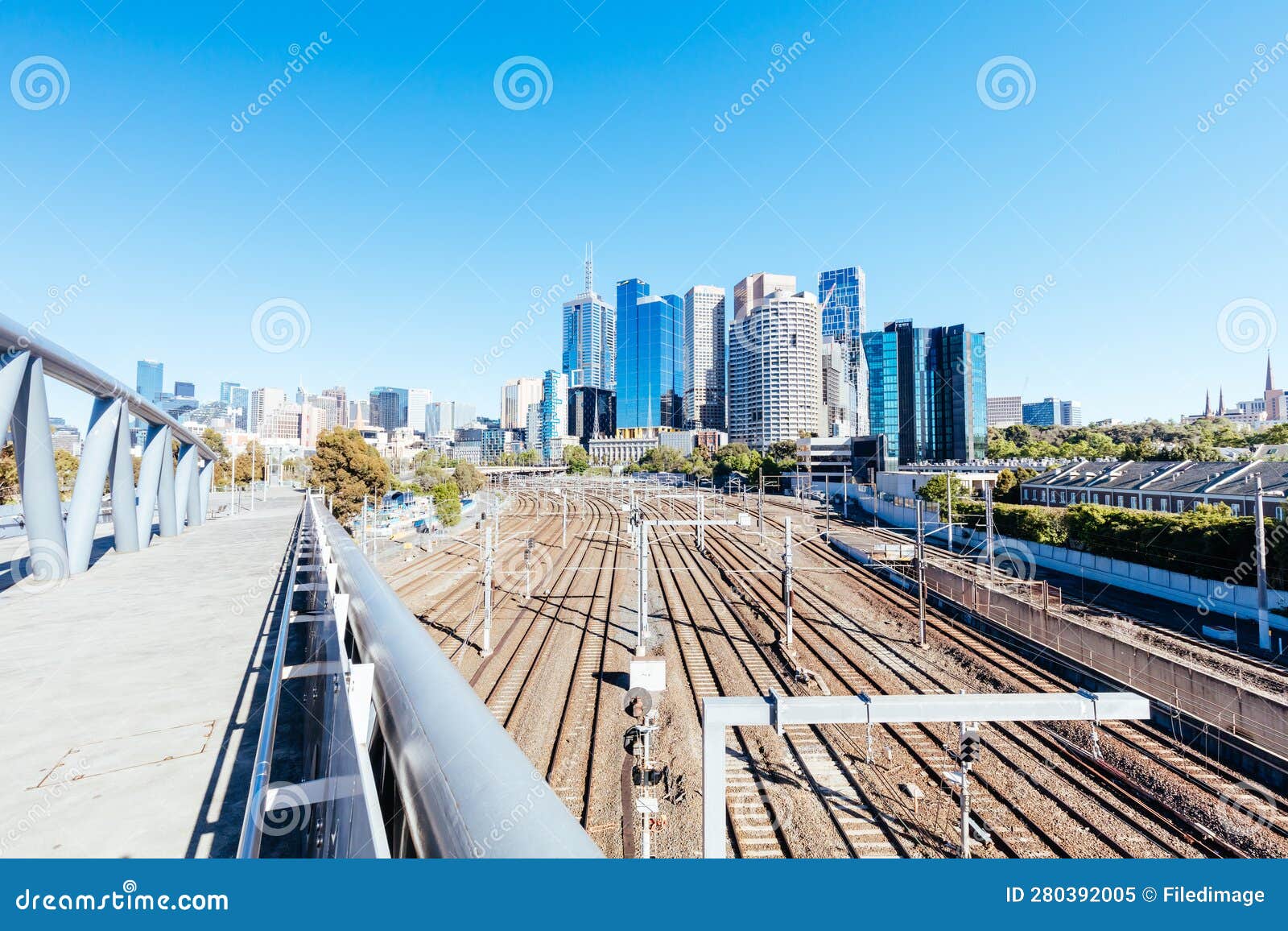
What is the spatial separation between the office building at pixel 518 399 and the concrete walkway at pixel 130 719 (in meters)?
163

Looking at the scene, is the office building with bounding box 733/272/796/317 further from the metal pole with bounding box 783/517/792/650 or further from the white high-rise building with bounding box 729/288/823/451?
the metal pole with bounding box 783/517/792/650

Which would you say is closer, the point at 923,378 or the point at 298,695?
the point at 298,695

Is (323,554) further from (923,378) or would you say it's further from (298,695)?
(923,378)

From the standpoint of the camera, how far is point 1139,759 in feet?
34.8

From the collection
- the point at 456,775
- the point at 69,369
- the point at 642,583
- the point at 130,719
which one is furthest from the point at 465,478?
the point at 456,775

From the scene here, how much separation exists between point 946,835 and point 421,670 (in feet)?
32.5

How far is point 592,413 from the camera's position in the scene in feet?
522

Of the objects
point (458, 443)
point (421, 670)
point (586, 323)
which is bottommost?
point (421, 670)

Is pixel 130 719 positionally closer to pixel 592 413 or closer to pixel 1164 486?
pixel 1164 486

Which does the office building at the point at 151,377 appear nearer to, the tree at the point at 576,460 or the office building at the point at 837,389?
the tree at the point at 576,460

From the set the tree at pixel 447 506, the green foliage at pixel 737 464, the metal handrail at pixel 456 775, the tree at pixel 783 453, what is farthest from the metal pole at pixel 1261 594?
the tree at pixel 783 453
